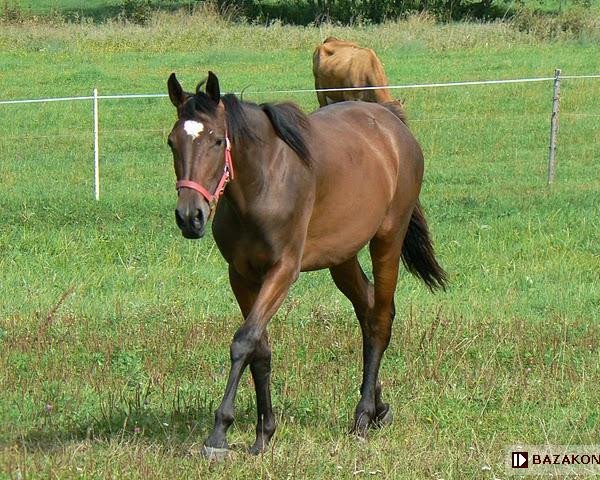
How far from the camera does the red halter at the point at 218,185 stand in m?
5.38

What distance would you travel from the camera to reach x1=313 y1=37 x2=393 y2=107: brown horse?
1814cm

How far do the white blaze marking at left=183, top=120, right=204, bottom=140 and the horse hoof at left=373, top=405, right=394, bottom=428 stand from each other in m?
2.20

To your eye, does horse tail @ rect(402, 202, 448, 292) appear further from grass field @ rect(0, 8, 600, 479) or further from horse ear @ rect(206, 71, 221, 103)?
horse ear @ rect(206, 71, 221, 103)

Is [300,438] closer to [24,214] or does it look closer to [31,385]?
[31,385]

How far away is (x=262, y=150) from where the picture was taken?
19.9 feet

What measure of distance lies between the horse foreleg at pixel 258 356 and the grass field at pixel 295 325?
4.5 inches

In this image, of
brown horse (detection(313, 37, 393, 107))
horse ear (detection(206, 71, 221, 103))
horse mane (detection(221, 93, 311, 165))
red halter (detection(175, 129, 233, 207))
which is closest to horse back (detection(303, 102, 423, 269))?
horse mane (detection(221, 93, 311, 165))

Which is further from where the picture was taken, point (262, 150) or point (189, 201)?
point (262, 150)

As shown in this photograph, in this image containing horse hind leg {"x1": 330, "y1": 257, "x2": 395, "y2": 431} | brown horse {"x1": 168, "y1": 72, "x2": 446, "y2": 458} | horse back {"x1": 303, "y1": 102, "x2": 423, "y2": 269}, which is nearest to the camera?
brown horse {"x1": 168, "y1": 72, "x2": 446, "y2": 458}

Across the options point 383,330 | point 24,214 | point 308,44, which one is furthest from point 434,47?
point 383,330

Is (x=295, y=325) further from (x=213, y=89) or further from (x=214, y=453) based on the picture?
(x=213, y=89)

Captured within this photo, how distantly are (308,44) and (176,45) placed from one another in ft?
11.7

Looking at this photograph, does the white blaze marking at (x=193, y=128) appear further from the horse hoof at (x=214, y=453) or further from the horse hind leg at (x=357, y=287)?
the horse hind leg at (x=357, y=287)
